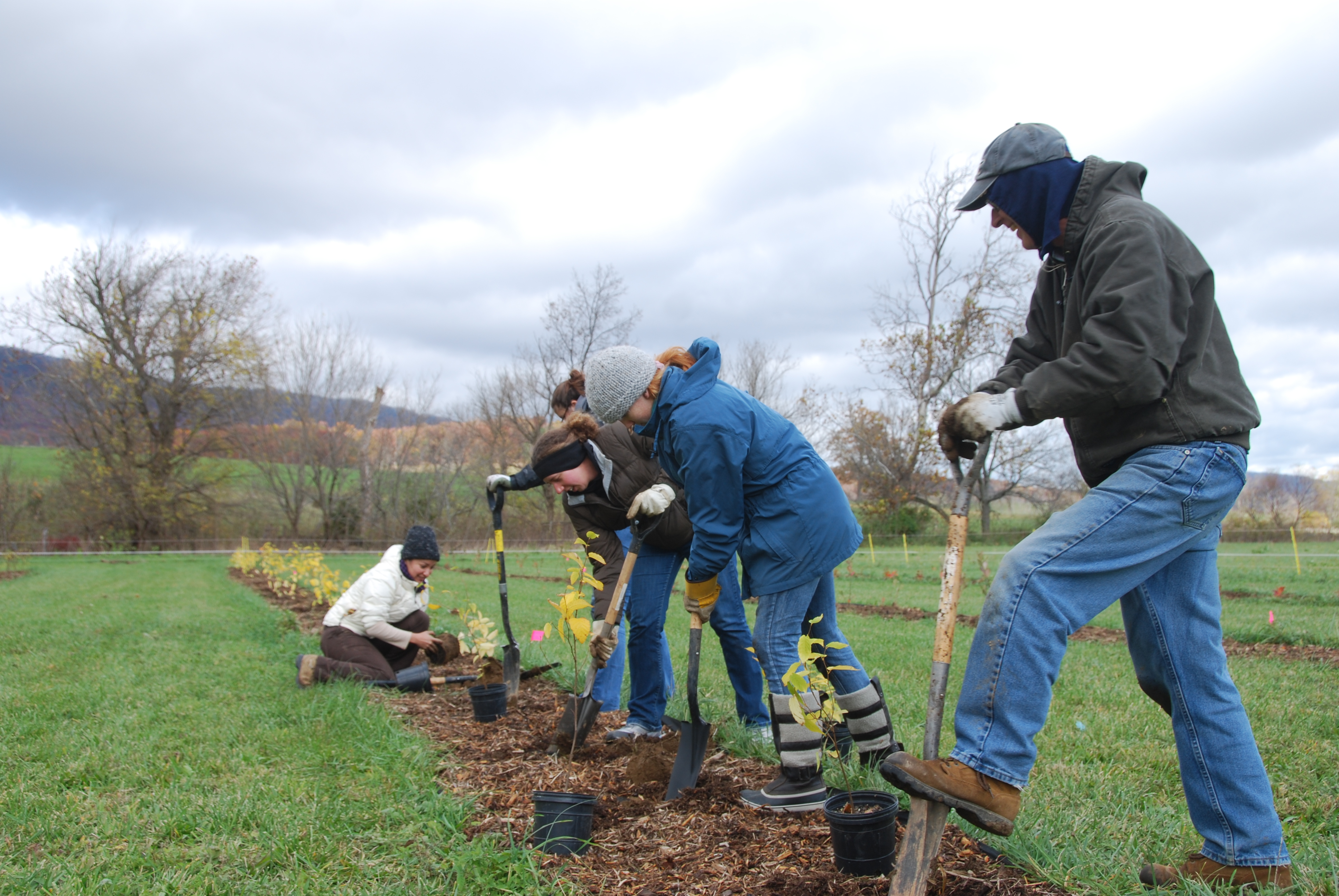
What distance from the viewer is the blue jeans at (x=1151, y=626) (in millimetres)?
1870

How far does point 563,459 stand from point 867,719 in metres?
2.08

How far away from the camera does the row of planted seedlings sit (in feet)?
7.25

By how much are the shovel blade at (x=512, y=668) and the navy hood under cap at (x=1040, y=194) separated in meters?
3.96

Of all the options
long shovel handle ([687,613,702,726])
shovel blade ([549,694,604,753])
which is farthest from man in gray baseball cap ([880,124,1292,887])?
shovel blade ([549,694,604,753])

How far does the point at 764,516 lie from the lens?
302cm

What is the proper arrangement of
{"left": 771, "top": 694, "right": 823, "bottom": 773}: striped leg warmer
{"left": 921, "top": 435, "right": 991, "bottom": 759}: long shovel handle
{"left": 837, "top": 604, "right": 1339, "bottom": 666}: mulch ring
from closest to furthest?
1. {"left": 921, "top": 435, "right": 991, "bottom": 759}: long shovel handle
2. {"left": 771, "top": 694, "right": 823, "bottom": 773}: striped leg warmer
3. {"left": 837, "top": 604, "right": 1339, "bottom": 666}: mulch ring

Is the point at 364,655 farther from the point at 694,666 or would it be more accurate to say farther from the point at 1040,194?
the point at 1040,194

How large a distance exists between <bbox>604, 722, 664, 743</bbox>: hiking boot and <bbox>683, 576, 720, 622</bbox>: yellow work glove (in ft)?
3.44

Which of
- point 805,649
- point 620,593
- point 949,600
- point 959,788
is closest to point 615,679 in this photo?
point 620,593

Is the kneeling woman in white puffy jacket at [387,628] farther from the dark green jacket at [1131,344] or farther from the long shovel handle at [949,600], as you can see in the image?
the dark green jacket at [1131,344]

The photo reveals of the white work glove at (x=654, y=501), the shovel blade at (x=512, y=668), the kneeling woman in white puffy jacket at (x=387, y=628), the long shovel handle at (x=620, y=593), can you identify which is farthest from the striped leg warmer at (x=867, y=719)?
the kneeling woman in white puffy jacket at (x=387, y=628)

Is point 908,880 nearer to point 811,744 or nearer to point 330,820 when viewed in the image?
point 811,744

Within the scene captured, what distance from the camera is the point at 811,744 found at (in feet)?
9.24

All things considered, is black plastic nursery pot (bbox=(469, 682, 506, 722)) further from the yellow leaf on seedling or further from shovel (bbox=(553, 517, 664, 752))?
the yellow leaf on seedling
